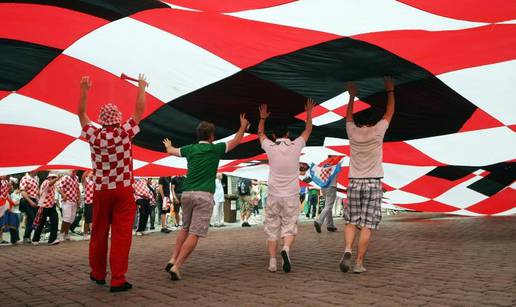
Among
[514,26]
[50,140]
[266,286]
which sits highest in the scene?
[514,26]

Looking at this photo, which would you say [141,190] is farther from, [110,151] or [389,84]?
[389,84]

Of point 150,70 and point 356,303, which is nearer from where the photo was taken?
point 356,303

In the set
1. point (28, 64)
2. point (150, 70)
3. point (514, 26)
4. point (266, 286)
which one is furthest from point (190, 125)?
point (514, 26)

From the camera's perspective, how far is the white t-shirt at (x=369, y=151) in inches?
217

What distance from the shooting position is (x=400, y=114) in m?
6.59

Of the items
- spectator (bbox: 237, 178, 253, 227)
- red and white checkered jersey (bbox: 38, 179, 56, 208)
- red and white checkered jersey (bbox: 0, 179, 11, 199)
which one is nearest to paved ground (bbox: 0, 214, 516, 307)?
red and white checkered jersey (bbox: 38, 179, 56, 208)

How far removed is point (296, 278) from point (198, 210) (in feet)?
4.01

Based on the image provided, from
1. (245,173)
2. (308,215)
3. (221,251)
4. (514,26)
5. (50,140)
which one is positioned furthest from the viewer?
(308,215)

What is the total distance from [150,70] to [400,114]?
3164 mm

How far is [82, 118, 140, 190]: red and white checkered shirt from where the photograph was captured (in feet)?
15.5

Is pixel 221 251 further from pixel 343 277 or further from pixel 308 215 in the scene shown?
pixel 308 215

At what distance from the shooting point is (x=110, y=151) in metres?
4.77

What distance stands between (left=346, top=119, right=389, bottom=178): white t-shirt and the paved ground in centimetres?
107

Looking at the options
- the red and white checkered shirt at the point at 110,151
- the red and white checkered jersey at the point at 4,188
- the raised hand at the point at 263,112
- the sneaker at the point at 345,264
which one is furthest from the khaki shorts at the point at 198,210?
the red and white checkered jersey at the point at 4,188
